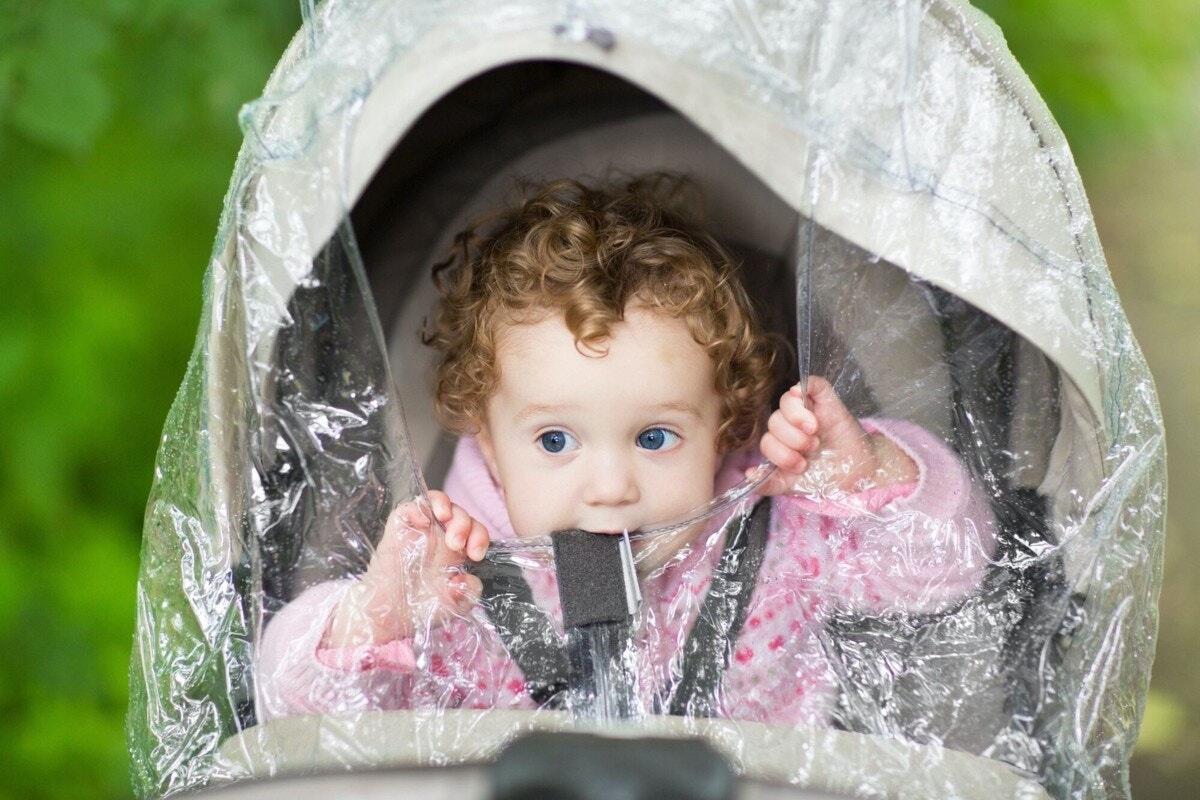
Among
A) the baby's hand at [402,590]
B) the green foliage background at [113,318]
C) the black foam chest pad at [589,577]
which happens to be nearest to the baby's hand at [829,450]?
the black foam chest pad at [589,577]

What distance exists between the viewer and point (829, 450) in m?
0.81

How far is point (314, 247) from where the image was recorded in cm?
70

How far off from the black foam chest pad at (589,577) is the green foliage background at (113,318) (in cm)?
68

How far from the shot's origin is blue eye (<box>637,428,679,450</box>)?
2.73 feet

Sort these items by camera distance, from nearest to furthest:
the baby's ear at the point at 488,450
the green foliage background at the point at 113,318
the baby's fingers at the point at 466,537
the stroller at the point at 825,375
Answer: the stroller at the point at 825,375
the baby's fingers at the point at 466,537
the baby's ear at the point at 488,450
the green foliage background at the point at 113,318

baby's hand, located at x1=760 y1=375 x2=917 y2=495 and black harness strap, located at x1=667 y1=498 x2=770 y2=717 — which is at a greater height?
baby's hand, located at x1=760 y1=375 x2=917 y2=495

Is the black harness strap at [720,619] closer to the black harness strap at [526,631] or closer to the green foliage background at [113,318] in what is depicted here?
the black harness strap at [526,631]

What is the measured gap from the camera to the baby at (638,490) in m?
0.75

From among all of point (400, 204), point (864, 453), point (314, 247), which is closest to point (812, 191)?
point (864, 453)

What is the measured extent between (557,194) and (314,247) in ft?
1.01

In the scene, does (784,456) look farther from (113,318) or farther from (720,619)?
(113,318)

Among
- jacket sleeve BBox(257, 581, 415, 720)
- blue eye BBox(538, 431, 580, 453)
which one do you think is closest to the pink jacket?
jacket sleeve BBox(257, 581, 415, 720)

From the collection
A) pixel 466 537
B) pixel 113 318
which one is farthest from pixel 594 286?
pixel 113 318

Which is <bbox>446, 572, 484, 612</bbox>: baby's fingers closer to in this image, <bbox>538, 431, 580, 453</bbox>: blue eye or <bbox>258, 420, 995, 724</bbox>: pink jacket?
<bbox>258, 420, 995, 724</bbox>: pink jacket
